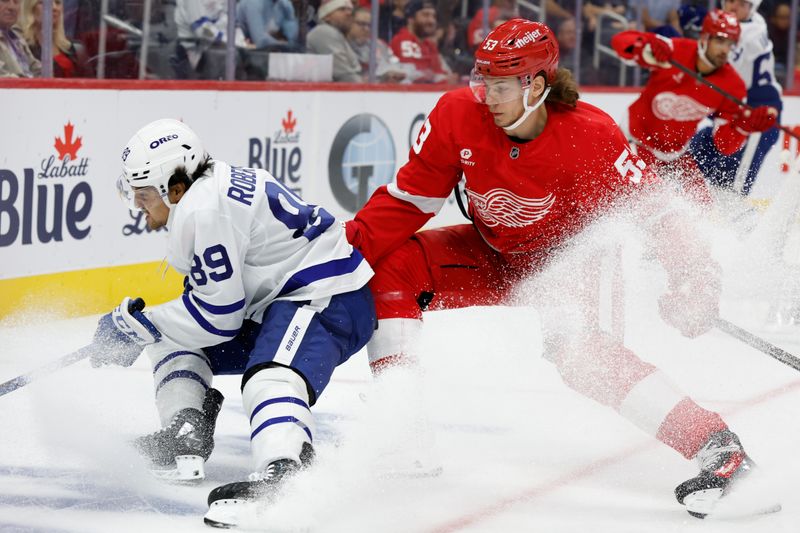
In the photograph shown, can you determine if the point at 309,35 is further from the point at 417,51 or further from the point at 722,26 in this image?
the point at 722,26

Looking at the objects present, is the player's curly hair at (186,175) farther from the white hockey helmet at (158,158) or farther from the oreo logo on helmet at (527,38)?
the oreo logo on helmet at (527,38)

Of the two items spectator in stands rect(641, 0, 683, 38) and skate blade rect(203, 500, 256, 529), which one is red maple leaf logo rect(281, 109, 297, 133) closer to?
spectator in stands rect(641, 0, 683, 38)

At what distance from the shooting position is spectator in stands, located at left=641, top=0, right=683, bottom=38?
26.8ft

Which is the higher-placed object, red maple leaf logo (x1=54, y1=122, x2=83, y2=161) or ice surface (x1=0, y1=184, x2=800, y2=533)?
red maple leaf logo (x1=54, y1=122, x2=83, y2=161)

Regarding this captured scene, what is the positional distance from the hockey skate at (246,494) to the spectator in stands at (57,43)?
8.77 ft

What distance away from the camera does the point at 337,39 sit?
20.6ft

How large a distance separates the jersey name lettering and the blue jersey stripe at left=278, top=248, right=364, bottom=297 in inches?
8.0

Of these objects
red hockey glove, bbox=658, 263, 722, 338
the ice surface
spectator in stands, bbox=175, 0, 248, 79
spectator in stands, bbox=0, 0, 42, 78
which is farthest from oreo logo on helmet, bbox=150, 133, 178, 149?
spectator in stands, bbox=175, 0, 248, 79

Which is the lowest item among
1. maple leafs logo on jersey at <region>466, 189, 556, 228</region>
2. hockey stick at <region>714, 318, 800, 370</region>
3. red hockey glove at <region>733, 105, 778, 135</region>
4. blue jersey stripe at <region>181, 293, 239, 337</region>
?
hockey stick at <region>714, 318, 800, 370</region>

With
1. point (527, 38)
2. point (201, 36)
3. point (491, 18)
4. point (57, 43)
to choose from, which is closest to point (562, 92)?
point (527, 38)

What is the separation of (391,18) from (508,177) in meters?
3.80

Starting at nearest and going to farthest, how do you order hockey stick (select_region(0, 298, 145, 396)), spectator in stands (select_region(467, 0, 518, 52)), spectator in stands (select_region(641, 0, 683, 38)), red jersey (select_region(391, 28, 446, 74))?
1. hockey stick (select_region(0, 298, 145, 396))
2. red jersey (select_region(391, 28, 446, 74))
3. spectator in stands (select_region(467, 0, 518, 52))
4. spectator in stands (select_region(641, 0, 683, 38))

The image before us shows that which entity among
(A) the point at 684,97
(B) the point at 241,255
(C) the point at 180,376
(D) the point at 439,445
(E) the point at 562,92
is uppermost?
(E) the point at 562,92

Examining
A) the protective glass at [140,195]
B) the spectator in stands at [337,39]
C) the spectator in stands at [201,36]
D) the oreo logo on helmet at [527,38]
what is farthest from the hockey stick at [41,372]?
the spectator in stands at [337,39]
